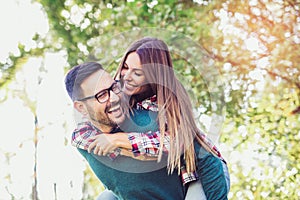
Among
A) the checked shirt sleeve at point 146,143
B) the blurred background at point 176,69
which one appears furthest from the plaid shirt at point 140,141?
the blurred background at point 176,69

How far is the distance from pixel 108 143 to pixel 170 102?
0.17 m

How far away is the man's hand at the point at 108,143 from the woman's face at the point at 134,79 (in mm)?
109

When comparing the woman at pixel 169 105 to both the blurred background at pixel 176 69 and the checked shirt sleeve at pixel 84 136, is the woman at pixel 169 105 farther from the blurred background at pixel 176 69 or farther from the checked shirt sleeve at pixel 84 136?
the blurred background at pixel 176 69

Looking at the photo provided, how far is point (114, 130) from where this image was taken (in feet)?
4.06

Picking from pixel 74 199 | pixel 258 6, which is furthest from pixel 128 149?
pixel 258 6

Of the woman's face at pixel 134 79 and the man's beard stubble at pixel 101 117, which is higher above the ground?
the woman's face at pixel 134 79

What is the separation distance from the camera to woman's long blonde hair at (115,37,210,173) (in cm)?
121

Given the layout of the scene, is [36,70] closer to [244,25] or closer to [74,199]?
[74,199]

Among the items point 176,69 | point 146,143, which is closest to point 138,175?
point 146,143

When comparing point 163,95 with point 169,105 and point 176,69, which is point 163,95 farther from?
point 176,69

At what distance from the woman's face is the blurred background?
0.72 m

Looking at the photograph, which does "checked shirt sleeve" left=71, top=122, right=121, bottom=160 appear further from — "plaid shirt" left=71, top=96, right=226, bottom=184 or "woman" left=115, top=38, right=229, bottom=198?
"woman" left=115, top=38, right=229, bottom=198

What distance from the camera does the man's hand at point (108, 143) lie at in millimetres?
1199

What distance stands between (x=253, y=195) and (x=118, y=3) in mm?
980
